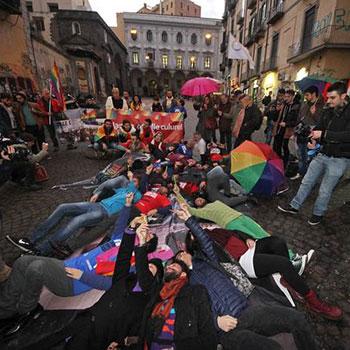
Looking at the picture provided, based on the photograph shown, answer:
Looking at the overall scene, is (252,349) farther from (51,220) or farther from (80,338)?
(51,220)

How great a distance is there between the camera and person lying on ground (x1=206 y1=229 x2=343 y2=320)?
2.36 meters

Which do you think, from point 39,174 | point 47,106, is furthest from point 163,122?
point 39,174

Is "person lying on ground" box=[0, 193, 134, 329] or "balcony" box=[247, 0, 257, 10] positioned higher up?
"balcony" box=[247, 0, 257, 10]

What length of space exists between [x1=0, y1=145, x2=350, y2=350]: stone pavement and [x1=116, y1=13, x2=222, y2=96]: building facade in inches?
2104

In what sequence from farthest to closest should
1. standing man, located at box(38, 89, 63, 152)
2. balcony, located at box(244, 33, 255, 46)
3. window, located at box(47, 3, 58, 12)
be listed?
window, located at box(47, 3, 58, 12), balcony, located at box(244, 33, 255, 46), standing man, located at box(38, 89, 63, 152)

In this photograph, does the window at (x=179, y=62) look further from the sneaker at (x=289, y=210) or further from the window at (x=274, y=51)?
the sneaker at (x=289, y=210)

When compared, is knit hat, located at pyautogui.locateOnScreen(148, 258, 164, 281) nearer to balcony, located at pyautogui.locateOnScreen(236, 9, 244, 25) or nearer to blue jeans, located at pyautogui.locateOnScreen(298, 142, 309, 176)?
blue jeans, located at pyautogui.locateOnScreen(298, 142, 309, 176)

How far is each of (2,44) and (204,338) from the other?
15.1 m

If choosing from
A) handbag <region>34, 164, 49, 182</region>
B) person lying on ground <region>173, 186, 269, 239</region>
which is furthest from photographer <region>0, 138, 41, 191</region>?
person lying on ground <region>173, 186, 269, 239</region>

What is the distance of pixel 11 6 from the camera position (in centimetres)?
1145

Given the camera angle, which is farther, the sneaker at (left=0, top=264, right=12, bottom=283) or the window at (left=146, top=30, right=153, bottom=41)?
the window at (left=146, top=30, right=153, bottom=41)

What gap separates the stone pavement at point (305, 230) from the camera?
244 cm

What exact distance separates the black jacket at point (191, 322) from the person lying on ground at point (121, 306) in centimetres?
11

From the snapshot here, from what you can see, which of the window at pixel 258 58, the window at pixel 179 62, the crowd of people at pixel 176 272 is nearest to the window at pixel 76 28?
the window at pixel 258 58
